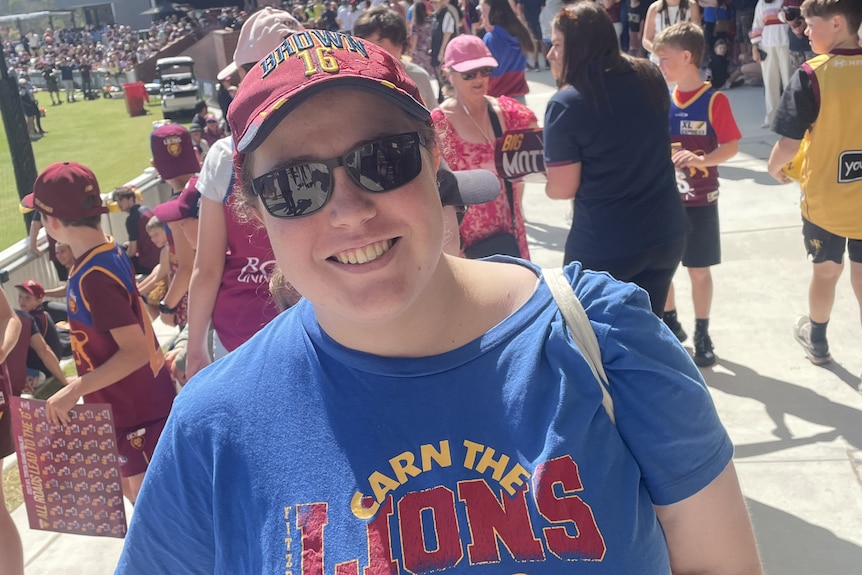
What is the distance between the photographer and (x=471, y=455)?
1323 mm

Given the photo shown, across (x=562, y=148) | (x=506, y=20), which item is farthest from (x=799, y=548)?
(x=506, y=20)

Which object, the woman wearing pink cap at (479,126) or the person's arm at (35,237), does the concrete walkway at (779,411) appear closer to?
the woman wearing pink cap at (479,126)

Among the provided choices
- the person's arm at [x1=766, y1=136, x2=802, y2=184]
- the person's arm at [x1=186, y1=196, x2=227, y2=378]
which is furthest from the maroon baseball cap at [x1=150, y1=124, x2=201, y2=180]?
the person's arm at [x1=766, y1=136, x2=802, y2=184]

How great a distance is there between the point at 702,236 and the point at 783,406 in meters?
1.03

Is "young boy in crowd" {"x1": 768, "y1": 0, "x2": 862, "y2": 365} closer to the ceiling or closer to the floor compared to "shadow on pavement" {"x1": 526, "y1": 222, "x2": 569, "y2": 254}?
closer to the ceiling

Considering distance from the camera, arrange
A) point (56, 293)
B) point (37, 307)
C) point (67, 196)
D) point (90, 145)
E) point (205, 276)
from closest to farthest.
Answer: point (205, 276) → point (67, 196) → point (37, 307) → point (56, 293) → point (90, 145)

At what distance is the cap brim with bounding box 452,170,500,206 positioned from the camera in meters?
2.71

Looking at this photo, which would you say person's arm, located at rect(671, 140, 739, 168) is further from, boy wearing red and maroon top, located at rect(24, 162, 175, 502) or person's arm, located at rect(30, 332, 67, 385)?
Answer: person's arm, located at rect(30, 332, 67, 385)

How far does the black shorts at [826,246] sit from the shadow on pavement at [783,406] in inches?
28.3

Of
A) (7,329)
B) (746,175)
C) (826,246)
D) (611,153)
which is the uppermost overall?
(611,153)

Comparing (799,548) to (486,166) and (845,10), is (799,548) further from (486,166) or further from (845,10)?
(845,10)

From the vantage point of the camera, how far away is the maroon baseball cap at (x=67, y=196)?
12.0 feet

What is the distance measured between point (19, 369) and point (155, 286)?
7.57ft

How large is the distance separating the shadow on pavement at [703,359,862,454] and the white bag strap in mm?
3174
